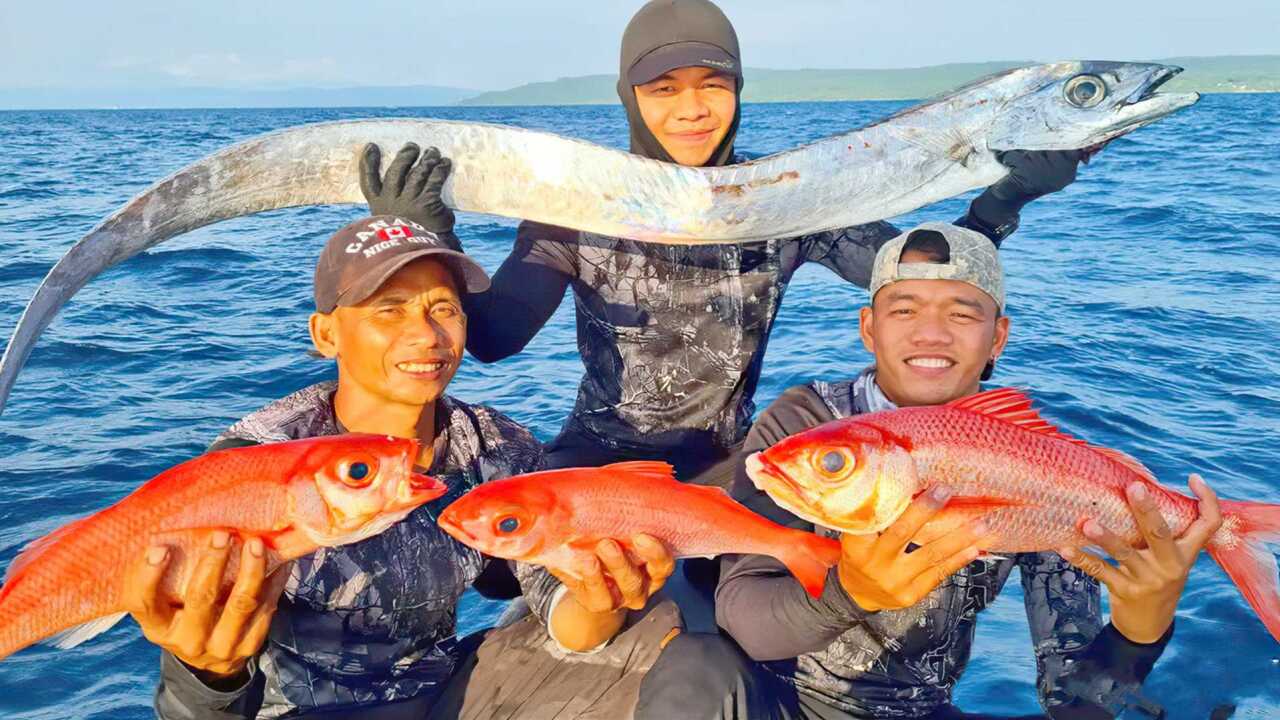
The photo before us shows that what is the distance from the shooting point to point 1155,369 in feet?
31.3

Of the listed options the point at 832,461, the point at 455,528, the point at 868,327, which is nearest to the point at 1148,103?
the point at 868,327

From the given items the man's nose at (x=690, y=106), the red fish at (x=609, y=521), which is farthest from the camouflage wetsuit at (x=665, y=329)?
the red fish at (x=609, y=521)

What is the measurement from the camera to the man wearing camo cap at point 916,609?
3.13 m

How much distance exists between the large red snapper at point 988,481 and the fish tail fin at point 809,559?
338 millimetres

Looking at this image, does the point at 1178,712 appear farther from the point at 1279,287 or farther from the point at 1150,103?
the point at 1279,287

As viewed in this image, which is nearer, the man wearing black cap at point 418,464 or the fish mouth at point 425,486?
the fish mouth at point 425,486

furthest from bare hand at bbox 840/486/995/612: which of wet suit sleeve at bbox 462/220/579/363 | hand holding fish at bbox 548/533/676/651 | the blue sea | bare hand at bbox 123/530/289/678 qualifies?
the blue sea

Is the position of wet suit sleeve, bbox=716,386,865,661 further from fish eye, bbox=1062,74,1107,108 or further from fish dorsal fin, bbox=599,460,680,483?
fish eye, bbox=1062,74,1107,108

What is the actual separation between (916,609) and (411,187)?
101 inches

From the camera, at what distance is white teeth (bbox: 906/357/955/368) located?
3527 mm

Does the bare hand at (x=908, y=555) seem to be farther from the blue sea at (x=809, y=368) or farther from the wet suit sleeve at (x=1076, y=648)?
the blue sea at (x=809, y=368)

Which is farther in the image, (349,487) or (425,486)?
(425,486)

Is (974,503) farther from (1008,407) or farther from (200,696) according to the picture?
(200,696)

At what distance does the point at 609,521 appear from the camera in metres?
2.87
